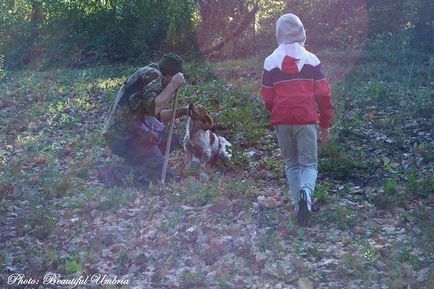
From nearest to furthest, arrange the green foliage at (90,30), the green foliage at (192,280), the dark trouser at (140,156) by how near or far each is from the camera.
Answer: the green foliage at (192,280) → the dark trouser at (140,156) → the green foliage at (90,30)

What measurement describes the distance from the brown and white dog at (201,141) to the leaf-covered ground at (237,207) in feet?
0.59

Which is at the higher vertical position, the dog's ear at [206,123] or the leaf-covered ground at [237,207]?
the dog's ear at [206,123]

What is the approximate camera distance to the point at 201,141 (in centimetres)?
876

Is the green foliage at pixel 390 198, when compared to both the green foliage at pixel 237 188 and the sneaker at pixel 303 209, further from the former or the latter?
the green foliage at pixel 237 188

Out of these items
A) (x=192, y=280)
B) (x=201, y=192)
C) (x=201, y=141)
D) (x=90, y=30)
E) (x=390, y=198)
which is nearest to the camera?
(x=192, y=280)

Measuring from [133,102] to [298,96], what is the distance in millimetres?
2536

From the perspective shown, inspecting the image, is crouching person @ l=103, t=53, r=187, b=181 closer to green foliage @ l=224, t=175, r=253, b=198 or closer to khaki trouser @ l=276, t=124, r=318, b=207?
green foliage @ l=224, t=175, r=253, b=198

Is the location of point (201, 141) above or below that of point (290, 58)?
below

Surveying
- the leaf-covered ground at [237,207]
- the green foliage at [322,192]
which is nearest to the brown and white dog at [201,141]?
the leaf-covered ground at [237,207]

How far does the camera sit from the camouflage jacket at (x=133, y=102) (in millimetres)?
8078

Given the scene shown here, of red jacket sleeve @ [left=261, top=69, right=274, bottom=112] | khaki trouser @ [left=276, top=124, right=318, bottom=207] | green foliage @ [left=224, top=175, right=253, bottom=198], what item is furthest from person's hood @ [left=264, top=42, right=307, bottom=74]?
green foliage @ [left=224, top=175, right=253, bottom=198]

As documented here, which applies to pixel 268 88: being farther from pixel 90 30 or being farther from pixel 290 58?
pixel 90 30

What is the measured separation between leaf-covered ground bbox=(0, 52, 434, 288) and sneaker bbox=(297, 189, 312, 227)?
0.09 m

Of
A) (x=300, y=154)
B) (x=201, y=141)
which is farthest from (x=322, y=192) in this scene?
(x=201, y=141)
